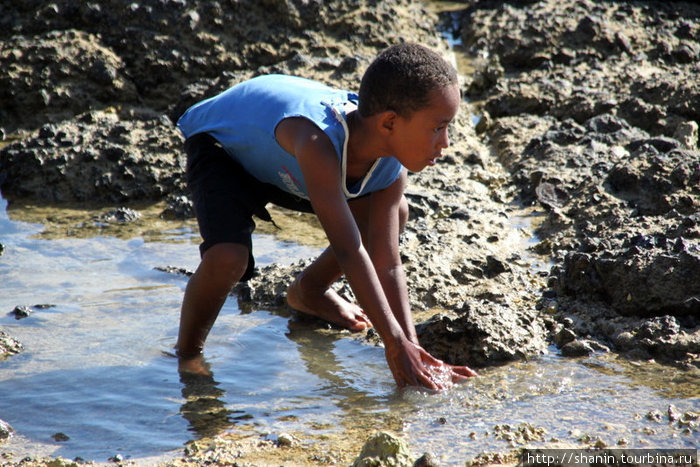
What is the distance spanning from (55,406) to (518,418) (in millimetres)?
1478

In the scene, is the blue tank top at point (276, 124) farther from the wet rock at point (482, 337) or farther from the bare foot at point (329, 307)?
the wet rock at point (482, 337)

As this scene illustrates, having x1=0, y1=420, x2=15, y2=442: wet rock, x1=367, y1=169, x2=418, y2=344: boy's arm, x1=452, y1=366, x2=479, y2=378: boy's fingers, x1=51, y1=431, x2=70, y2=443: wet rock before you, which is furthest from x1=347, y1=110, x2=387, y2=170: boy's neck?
x1=0, y1=420, x2=15, y2=442: wet rock

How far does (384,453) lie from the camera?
2045mm

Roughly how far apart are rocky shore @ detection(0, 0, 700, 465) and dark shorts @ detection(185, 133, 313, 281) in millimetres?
673

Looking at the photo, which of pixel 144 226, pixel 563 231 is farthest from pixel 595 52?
pixel 144 226

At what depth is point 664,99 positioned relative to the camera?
5426mm

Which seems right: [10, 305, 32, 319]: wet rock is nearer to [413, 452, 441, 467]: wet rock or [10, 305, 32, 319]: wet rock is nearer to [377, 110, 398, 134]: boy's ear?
[377, 110, 398, 134]: boy's ear

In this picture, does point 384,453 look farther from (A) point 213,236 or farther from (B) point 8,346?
(B) point 8,346

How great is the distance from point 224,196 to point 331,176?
1.72 feet

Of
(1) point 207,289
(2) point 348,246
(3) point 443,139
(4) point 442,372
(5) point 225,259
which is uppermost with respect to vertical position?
(3) point 443,139

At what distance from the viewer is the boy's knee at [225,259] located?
286 centimetres

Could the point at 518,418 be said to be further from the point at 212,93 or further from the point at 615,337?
the point at 212,93

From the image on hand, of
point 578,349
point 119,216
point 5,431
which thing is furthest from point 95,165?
point 578,349

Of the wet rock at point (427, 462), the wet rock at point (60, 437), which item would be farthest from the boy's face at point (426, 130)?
the wet rock at point (60, 437)
